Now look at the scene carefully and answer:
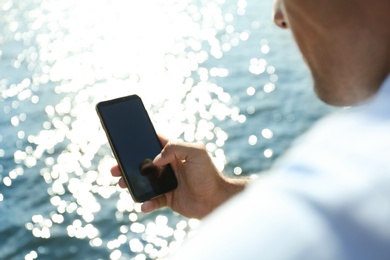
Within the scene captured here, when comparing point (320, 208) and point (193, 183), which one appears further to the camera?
point (193, 183)

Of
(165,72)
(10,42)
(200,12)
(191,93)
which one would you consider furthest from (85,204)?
(200,12)

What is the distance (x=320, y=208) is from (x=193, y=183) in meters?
1.60

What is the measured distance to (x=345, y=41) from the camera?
0.78m

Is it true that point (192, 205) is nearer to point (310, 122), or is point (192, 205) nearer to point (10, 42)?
point (310, 122)

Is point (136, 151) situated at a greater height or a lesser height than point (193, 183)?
greater

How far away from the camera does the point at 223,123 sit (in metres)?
8.94

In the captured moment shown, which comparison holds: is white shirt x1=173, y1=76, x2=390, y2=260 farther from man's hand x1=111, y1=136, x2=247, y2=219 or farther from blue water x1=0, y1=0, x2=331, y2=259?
blue water x1=0, y1=0, x2=331, y2=259

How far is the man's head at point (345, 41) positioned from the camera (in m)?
0.71

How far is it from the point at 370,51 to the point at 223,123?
8.23 m

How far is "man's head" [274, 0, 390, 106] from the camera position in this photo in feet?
2.32

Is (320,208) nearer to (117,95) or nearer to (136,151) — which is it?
(136,151)

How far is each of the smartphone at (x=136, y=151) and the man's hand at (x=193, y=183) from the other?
44mm

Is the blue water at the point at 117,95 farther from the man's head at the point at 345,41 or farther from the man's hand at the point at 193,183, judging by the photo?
the man's head at the point at 345,41

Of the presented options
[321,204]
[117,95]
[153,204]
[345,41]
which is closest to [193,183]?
[153,204]
